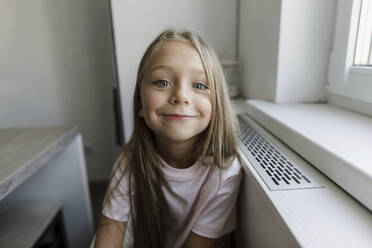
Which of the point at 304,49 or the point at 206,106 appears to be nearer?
the point at 206,106

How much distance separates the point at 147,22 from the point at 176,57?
0.57 m

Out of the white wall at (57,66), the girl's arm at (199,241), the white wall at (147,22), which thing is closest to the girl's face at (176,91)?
the girl's arm at (199,241)

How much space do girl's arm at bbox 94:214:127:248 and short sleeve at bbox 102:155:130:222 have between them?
0.01 m

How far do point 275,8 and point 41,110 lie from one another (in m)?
1.33

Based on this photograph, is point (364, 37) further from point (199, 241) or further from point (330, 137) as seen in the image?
point (199, 241)

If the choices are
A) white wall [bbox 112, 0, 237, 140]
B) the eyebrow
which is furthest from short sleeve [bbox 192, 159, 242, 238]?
white wall [bbox 112, 0, 237, 140]

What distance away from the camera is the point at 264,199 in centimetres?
41

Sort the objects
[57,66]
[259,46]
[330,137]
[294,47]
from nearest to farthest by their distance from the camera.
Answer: [330,137] < [294,47] < [259,46] < [57,66]

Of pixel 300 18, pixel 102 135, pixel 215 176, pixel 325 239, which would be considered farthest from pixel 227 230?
pixel 102 135

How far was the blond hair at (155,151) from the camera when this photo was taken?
560mm

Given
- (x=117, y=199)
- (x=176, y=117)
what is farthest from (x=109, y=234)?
(x=176, y=117)

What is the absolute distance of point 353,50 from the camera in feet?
2.15

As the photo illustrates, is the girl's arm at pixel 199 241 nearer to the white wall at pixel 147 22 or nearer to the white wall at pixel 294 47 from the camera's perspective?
the white wall at pixel 294 47

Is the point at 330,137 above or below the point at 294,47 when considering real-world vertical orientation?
below
